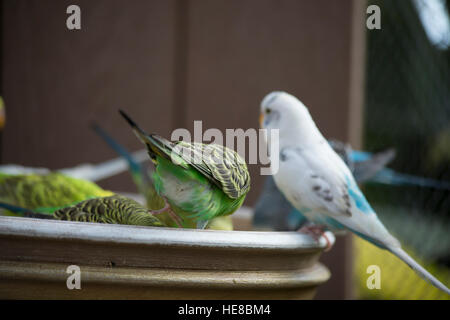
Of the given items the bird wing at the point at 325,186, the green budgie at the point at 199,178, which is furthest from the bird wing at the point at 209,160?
the bird wing at the point at 325,186

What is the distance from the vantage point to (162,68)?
1.62m

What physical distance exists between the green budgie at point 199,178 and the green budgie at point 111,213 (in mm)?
29

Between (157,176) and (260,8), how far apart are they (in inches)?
43.5

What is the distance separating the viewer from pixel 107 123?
156cm

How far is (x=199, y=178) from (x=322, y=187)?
186 millimetres

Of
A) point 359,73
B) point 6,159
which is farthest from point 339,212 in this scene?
point 6,159

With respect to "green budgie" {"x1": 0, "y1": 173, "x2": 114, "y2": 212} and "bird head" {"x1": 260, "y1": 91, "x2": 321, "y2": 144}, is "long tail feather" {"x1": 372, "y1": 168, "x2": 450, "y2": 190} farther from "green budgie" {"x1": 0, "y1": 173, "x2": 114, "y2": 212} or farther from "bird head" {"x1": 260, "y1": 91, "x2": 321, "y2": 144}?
"green budgie" {"x1": 0, "y1": 173, "x2": 114, "y2": 212}

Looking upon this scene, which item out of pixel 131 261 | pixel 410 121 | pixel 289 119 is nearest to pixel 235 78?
pixel 410 121

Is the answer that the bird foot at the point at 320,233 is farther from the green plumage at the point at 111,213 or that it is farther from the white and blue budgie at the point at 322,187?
the green plumage at the point at 111,213

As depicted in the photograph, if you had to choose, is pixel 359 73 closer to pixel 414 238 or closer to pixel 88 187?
pixel 414 238

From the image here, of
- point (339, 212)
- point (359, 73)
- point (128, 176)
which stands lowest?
point (128, 176)

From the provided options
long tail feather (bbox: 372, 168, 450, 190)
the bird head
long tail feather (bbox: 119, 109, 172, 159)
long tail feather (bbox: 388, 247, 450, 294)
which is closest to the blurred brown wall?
long tail feather (bbox: 372, 168, 450, 190)

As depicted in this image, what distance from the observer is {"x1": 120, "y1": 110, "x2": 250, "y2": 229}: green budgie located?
0.51 metres
